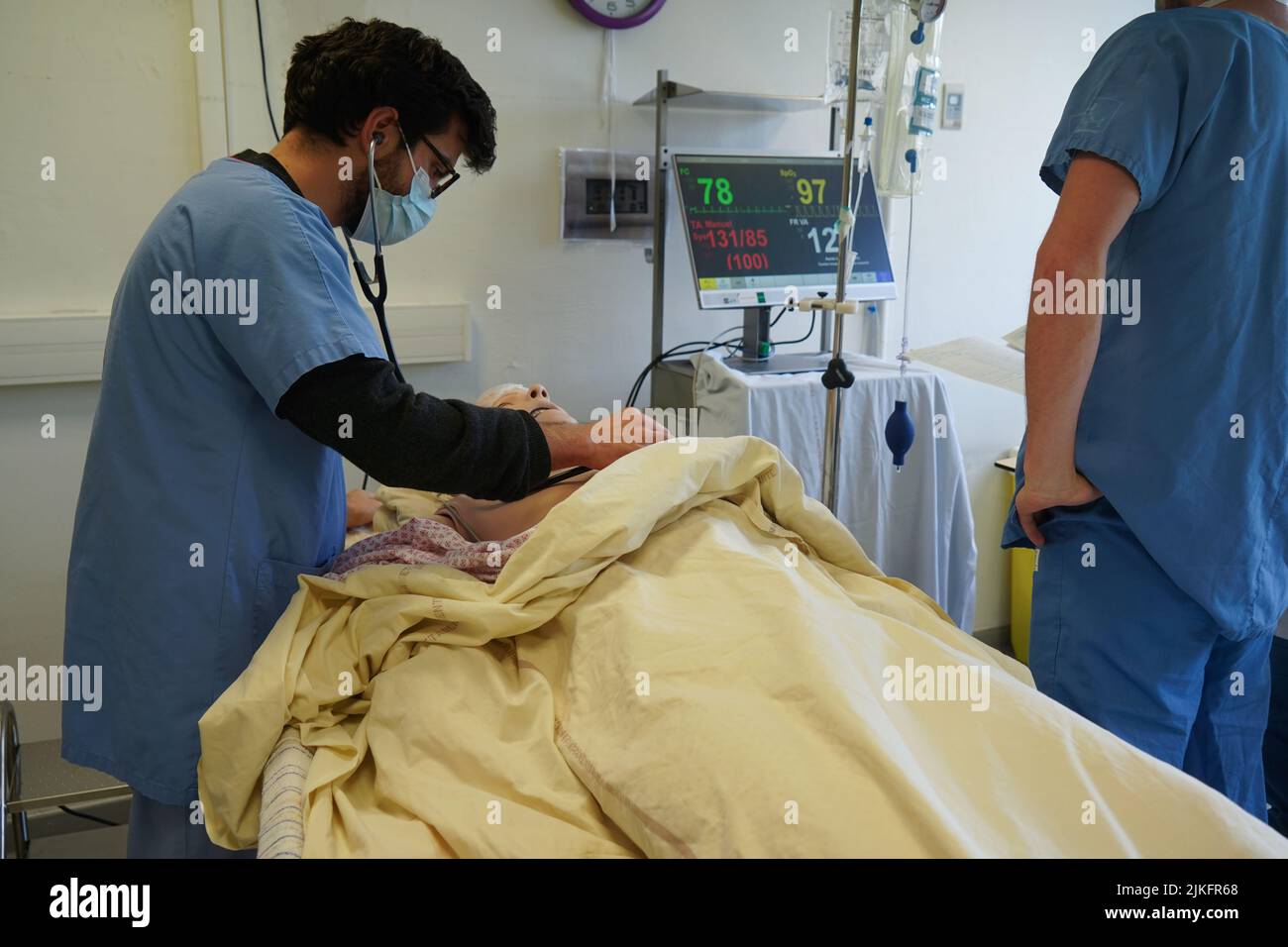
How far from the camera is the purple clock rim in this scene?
248 centimetres

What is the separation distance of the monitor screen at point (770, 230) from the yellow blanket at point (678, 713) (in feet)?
3.84

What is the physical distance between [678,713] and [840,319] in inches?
40.4

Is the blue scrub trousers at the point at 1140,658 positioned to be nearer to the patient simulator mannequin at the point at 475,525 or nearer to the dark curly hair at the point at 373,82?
the patient simulator mannequin at the point at 475,525

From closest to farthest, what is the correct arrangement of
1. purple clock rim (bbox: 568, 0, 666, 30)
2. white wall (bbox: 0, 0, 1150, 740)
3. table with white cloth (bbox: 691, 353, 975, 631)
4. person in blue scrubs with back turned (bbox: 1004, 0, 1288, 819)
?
person in blue scrubs with back turned (bbox: 1004, 0, 1288, 819)
white wall (bbox: 0, 0, 1150, 740)
table with white cloth (bbox: 691, 353, 975, 631)
purple clock rim (bbox: 568, 0, 666, 30)

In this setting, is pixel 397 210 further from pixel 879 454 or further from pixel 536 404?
pixel 879 454

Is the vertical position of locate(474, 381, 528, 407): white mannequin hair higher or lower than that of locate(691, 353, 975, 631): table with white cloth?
higher

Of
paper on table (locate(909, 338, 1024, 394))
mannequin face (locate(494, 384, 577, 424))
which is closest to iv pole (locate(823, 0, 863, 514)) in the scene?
paper on table (locate(909, 338, 1024, 394))

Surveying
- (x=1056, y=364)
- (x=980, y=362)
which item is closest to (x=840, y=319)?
(x=980, y=362)

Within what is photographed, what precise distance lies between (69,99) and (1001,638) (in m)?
2.94

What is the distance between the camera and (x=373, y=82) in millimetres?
1280

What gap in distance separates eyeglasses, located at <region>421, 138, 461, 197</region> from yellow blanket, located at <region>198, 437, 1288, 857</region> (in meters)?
0.51

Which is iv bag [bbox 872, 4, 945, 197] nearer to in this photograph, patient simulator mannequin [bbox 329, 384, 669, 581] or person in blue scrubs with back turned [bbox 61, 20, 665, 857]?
patient simulator mannequin [bbox 329, 384, 669, 581]

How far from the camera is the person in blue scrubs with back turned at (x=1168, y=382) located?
1218 millimetres

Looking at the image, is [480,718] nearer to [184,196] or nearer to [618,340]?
[184,196]
